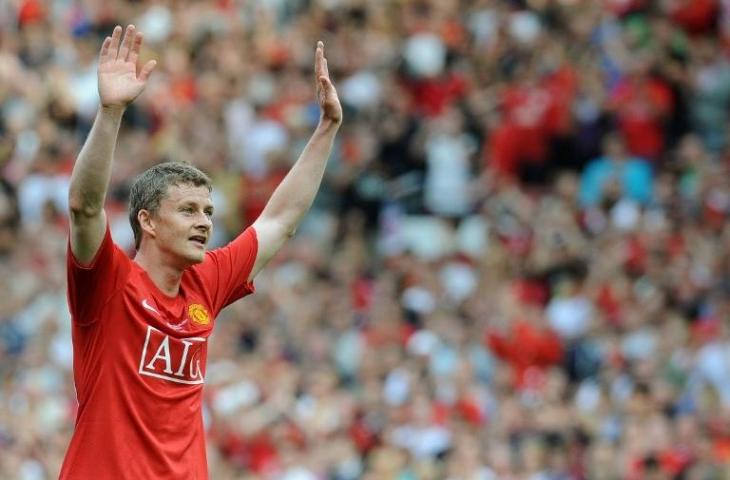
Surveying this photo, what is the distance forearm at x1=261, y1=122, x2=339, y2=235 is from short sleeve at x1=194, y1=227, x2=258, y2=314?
0.17m

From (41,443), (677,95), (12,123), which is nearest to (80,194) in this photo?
Answer: (41,443)

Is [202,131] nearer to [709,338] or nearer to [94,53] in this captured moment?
[94,53]

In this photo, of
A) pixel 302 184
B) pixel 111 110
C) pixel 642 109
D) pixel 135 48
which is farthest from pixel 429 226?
pixel 111 110

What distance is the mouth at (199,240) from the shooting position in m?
5.93

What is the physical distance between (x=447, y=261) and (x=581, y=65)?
248 centimetres

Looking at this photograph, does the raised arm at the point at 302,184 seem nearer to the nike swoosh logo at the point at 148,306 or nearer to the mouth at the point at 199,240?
the mouth at the point at 199,240

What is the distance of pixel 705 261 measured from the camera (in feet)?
44.2

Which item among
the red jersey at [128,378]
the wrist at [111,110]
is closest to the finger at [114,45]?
the wrist at [111,110]

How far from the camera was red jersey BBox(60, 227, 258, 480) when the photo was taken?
568cm

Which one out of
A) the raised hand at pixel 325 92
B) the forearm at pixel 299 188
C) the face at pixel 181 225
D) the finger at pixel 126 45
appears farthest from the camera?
the forearm at pixel 299 188

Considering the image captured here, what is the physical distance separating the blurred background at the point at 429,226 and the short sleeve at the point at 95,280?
634 cm

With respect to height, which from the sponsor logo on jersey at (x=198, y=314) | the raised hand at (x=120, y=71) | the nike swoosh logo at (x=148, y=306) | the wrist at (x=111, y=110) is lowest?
the nike swoosh logo at (x=148, y=306)

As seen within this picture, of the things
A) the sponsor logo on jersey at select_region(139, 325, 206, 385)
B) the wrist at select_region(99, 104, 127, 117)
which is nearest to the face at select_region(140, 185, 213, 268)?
the sponsor logo on jersey at select_region(139, 325, 206, 385)

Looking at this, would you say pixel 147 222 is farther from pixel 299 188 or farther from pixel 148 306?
pixel 299 188
